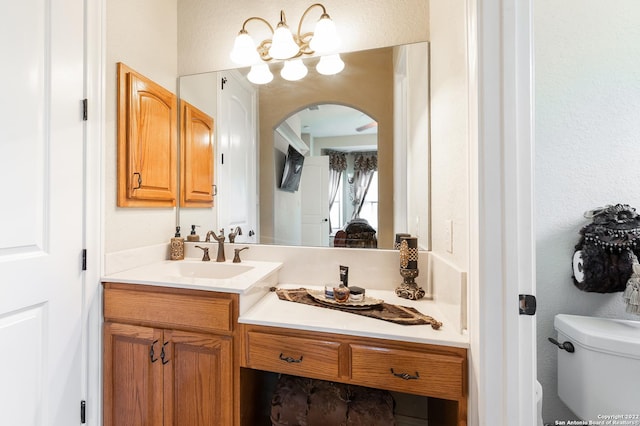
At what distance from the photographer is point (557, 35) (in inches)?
52.5

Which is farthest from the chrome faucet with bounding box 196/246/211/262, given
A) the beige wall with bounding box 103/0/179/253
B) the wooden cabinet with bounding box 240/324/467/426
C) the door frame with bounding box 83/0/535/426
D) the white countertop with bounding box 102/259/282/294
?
the door frame with bounding box 83/0/535/426

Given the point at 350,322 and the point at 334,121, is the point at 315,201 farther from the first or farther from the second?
the point at 350,322

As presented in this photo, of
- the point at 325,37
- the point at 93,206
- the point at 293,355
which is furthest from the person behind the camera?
the point at 325,37

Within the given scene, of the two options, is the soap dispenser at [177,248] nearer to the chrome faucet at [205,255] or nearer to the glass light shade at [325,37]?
the chrome faucet at [205,255]

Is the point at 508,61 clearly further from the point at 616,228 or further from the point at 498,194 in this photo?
the point at 616,228

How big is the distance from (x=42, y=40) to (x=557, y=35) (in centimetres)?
234

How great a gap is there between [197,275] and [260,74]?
4.26 feet

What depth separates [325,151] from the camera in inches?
63.4

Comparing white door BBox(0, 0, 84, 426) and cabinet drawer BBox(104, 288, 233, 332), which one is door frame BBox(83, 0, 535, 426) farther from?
white door BBox(0, 0, 84, 426)

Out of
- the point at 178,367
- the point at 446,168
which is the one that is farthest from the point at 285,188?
the point at 178,367

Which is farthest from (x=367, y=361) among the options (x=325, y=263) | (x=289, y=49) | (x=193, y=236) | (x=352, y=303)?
(x=289, y=49)

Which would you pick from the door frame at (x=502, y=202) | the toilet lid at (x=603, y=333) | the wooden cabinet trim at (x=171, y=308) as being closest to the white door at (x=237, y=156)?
the wooden cabinet trim at (x=171, y=308)

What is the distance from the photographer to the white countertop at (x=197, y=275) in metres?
1.15

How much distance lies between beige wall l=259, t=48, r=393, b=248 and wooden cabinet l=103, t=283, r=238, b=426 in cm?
64
